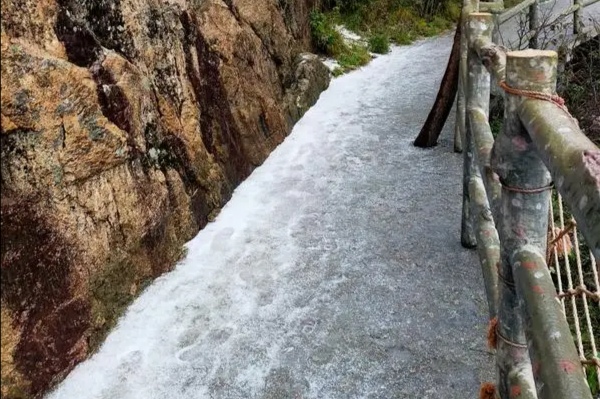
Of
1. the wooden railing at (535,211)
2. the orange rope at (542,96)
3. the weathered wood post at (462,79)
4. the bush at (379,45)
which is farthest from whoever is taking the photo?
the bush at (379,45)

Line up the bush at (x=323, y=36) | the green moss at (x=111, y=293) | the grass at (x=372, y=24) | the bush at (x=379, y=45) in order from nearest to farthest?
the green moss at (x=111, y=293) → the bush at (x=323, y=36) → the grass at (x=372, y=24) → the bush at (x=379, y=45)

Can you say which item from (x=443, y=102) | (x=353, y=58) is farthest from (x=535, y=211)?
(x=353, y=58)

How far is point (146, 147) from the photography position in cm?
411

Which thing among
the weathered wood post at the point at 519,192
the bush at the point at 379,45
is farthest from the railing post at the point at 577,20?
the weathered wood post at the point at 519,192

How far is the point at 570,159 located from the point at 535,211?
0.50 metres

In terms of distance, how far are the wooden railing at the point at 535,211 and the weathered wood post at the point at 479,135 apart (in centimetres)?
54

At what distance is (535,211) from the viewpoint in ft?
5.50

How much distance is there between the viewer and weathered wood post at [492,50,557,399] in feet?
5.04

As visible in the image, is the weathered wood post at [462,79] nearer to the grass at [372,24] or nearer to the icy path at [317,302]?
the icy path at [317,302]

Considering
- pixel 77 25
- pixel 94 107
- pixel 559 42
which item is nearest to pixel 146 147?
pixel 94 107

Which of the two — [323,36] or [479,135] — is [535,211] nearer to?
[479,135]

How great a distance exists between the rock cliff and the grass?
508 cm

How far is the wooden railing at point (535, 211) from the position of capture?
1.18m

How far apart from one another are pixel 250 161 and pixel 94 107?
263 centimetres
